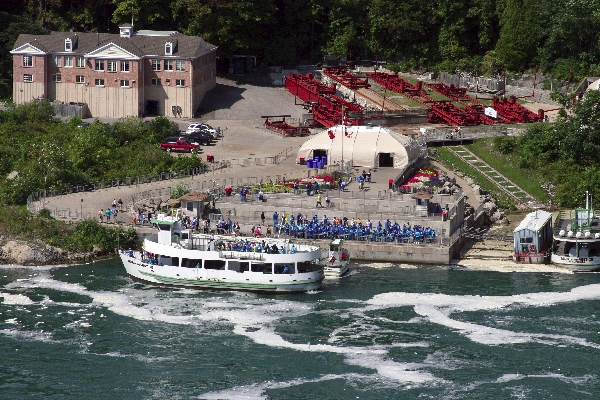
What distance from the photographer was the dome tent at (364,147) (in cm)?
11381

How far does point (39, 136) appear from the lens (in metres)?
124

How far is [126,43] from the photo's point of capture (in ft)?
440

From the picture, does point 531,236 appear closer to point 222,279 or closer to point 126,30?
point 222,279

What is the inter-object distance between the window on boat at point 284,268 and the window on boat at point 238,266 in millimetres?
2142

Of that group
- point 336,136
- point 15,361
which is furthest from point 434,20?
A: point 15,361

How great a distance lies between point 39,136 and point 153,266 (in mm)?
36915

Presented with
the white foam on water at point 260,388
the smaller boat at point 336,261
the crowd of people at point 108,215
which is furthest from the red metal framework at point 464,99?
the white foam on water at point 260,388

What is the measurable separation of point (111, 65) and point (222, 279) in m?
48.3

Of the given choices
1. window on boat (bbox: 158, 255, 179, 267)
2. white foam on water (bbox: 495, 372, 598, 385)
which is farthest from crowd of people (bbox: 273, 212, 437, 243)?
white foam on water (bbox: 495, 372, 598, 385)

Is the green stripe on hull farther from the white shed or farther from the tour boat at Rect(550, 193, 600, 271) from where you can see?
the tour boat at Rect(550, 193, 600, 271)

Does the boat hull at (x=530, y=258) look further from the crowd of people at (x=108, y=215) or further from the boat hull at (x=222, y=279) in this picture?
the crowd of people at (x=108, y=215)

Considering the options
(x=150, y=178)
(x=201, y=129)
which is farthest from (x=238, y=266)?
(x=201, y=129)

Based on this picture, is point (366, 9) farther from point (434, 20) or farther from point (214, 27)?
point (214, 27)

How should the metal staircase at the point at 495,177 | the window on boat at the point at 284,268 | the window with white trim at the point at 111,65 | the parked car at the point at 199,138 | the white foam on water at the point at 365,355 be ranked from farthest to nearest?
the window with white trim at the point at 111,65, the parked car at the point at 199,138, the metal staircase at the point at 495,177, the window on boat at the point at 284,268, the white foam on water at the point at 365,355
